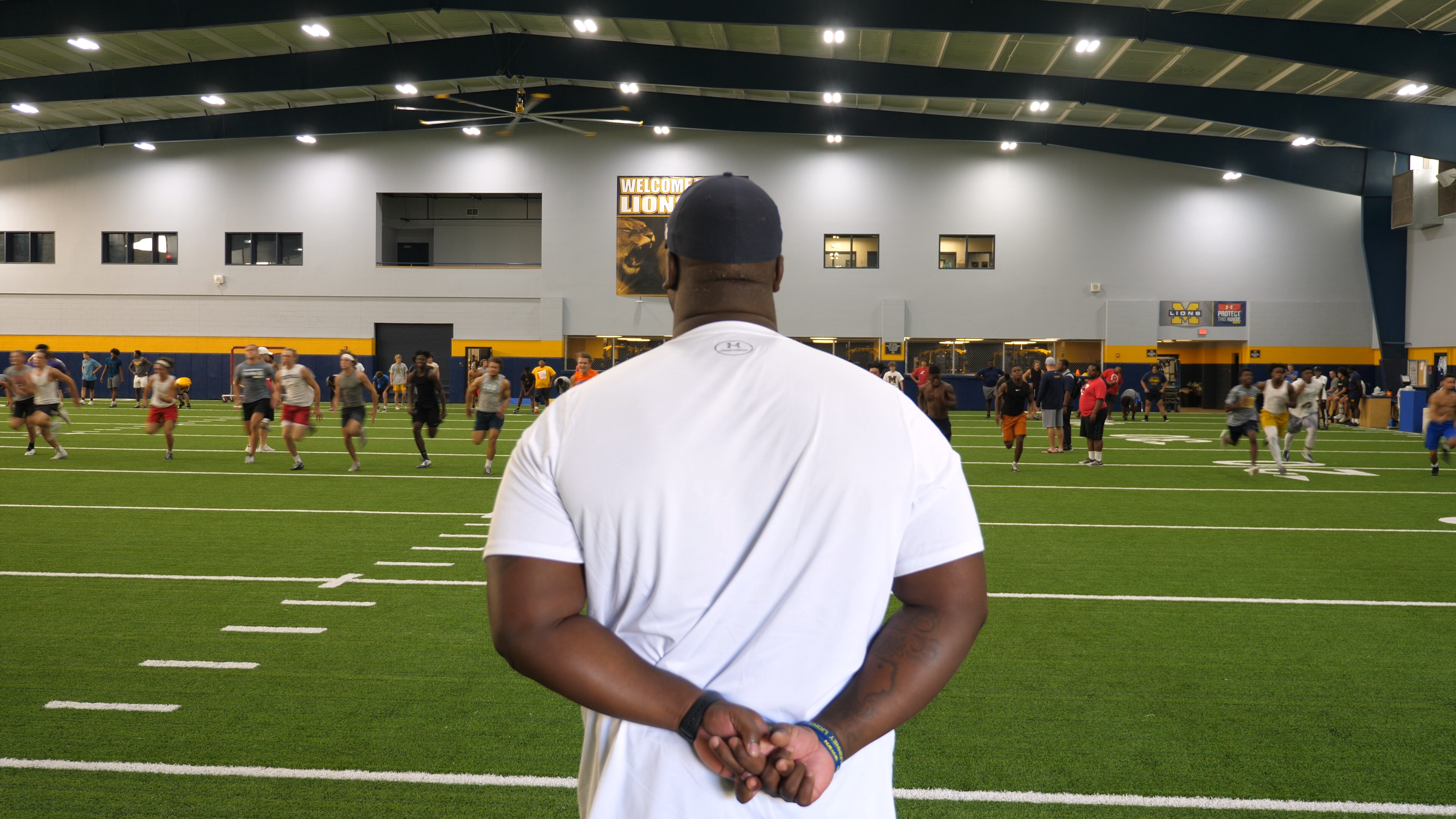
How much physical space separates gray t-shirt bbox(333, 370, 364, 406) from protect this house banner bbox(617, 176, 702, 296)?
18.9m

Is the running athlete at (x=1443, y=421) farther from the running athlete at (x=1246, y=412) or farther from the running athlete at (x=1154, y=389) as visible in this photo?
Result: the running athlete at (x=1154, y=389)

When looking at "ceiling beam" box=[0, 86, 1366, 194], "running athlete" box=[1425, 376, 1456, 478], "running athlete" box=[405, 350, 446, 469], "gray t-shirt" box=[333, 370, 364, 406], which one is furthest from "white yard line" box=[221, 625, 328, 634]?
"ceiling beam" box=[0, 86, 1366, 194]

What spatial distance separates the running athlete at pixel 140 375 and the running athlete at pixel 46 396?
1599 cm

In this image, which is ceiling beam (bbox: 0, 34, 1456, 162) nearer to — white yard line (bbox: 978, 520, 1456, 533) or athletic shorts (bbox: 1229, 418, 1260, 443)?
athletic shorts (bbox: 1229, 418, 1260, 443)

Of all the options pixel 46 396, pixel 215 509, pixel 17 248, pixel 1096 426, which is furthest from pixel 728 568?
pixel 17 248

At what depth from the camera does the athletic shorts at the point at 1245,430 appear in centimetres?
1548

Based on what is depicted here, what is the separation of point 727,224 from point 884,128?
3239 centimetres

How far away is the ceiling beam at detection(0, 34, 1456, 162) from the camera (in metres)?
25.3

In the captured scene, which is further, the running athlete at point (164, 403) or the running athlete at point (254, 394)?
the running athlete at point (164, 403)

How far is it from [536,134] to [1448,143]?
26614 mm

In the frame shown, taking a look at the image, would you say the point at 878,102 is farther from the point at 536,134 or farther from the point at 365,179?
the point at 365,179

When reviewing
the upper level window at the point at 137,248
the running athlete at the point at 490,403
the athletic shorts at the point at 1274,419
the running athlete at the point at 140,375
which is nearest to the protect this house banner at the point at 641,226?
the running athlete at the point at 140,375

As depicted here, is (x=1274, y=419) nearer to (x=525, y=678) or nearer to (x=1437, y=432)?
(x=1437, y=432)

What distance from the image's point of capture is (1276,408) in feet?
50.3
